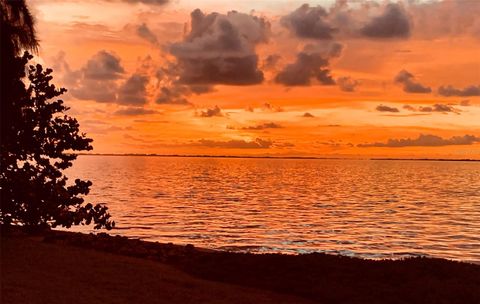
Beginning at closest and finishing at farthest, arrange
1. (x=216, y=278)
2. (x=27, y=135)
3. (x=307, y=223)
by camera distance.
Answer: (x=216, y=278) < (x=27, y=135) < (x=307, y=223)

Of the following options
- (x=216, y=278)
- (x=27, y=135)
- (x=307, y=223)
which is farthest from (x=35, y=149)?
(x=307, y=223)

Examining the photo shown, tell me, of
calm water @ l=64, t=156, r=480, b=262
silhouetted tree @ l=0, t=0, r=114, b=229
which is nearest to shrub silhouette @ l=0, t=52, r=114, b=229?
silhouetted tree @ l=0, t=0, r=114, b=229

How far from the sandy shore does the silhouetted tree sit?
1.96 metres

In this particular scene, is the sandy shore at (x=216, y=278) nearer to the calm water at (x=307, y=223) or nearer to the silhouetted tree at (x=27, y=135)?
the silhouetted tree at (x=27, y=135)

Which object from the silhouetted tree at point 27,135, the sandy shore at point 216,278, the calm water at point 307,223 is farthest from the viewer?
the calm water at point 307,223

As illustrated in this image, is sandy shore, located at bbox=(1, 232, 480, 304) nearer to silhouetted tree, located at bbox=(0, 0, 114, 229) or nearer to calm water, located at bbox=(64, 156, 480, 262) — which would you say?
silhouetted tree, located at bbox=(0, 0, 114, 229)

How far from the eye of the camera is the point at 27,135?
77.4 ft

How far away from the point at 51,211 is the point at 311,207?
131 feet

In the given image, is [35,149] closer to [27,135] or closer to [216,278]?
[27,135]

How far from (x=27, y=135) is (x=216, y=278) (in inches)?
404

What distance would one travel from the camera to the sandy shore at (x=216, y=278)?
15461 millimetres

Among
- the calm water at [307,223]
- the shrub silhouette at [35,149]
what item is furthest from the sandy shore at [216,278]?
the calm water at [307,223]

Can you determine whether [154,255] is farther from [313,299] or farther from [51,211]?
[313,299]

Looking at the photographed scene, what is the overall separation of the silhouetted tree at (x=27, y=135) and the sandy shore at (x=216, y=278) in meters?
1.96
